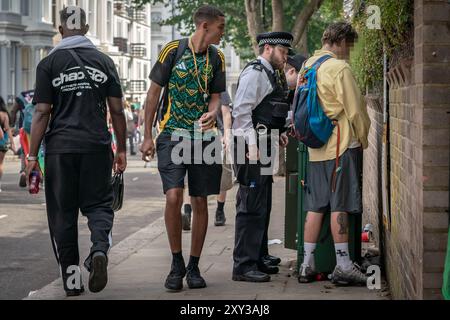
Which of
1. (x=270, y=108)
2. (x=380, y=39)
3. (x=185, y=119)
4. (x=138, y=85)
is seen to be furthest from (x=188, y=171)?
(x=138, y=85)

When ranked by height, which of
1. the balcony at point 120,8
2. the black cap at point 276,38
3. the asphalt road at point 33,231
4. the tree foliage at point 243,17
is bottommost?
the asphalt road at point 33,231

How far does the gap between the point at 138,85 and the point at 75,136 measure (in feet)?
255

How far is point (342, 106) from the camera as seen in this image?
7.55 meters

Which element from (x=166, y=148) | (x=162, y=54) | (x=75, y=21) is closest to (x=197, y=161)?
(x=166, y=148)

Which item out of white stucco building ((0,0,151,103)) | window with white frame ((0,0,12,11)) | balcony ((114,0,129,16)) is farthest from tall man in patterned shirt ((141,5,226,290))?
balcony ((114,0,129,16))

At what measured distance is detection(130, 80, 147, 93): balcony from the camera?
83.6 meters

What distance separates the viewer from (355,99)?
754 centimetres

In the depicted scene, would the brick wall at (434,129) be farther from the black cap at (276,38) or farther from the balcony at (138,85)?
the balcony at (138,85)

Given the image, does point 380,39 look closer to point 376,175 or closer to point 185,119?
point 185,119

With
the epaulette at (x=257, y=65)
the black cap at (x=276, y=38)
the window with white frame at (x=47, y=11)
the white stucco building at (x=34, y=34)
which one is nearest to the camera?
the epaulette at (x=257, y=65)

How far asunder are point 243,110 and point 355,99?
87cm

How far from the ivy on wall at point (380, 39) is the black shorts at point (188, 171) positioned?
4.16ft

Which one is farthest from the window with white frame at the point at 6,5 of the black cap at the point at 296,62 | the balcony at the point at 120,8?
the black cap at the point at 296,62

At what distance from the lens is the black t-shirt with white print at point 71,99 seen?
292 inches
